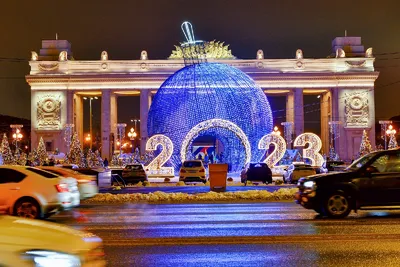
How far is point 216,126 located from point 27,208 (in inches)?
1066

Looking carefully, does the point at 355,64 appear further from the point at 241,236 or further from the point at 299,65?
the point at 241,236

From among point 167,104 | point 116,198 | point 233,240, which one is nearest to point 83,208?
point 116,198

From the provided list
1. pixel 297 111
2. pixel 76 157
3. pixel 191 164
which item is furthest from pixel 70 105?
pixel 191 164

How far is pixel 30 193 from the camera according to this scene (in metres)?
15.6

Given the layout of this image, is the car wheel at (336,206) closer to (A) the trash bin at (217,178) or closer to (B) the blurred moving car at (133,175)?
(A) the trash bin at (217,178)

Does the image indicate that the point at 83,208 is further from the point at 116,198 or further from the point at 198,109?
the point at 198,109

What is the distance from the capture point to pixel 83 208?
20297mm

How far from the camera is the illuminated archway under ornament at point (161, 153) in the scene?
4109cm

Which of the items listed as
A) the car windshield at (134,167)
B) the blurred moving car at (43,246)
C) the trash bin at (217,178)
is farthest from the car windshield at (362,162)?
the car windshield at (134,167)

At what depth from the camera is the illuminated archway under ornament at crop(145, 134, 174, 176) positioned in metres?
41.1

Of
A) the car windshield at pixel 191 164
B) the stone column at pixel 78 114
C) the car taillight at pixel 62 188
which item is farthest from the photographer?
the stone column at pixel 78 114

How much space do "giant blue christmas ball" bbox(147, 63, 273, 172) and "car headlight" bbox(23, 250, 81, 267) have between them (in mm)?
39198

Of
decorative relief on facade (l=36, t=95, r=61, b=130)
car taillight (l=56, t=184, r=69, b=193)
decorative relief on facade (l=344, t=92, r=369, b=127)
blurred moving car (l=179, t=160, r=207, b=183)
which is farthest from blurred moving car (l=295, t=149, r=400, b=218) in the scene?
decorative relief on facade (l=36, t=95, r=61, b=130)

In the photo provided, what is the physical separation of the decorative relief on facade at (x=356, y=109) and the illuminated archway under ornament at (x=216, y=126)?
156 ft
